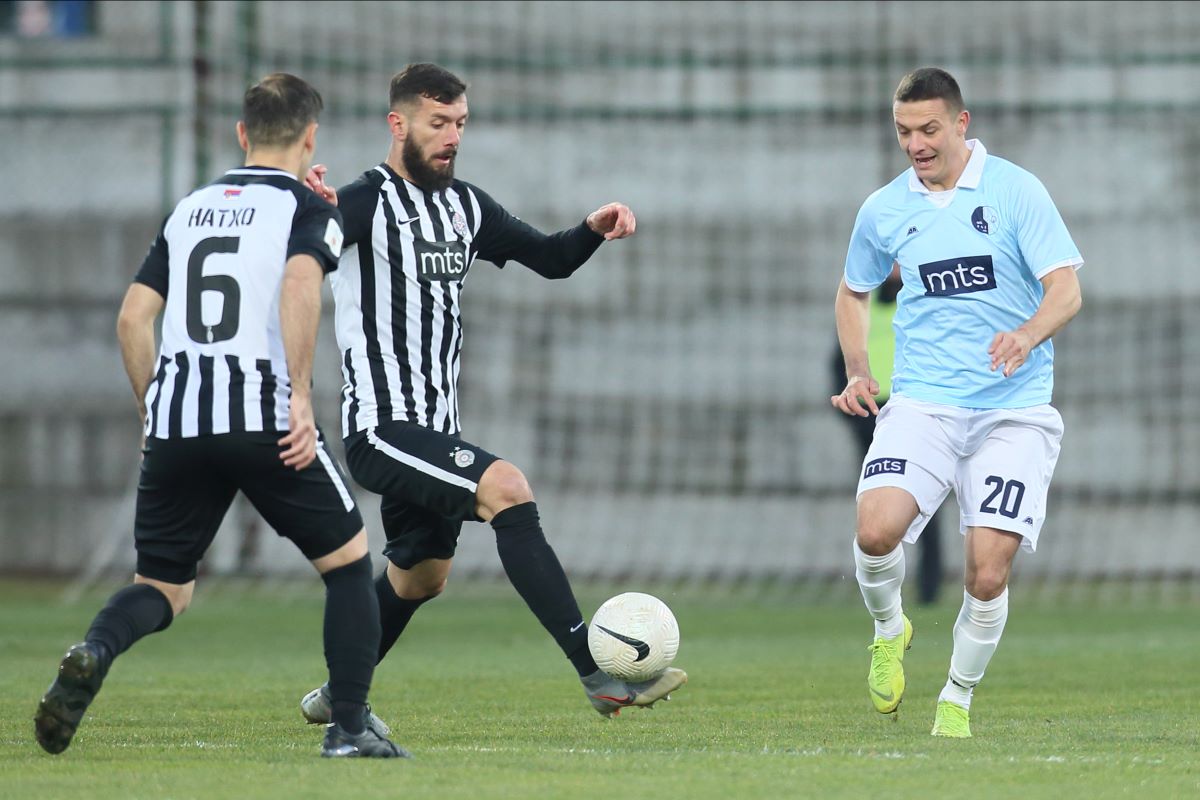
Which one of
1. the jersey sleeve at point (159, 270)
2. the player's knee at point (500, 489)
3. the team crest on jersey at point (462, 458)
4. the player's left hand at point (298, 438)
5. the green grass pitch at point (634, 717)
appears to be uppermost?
the jersey sleeve at point (159, 270)

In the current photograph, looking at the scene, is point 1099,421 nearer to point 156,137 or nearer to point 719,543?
point 719,543

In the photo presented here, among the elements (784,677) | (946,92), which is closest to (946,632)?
→ (784,677)

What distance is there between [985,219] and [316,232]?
7.64ft

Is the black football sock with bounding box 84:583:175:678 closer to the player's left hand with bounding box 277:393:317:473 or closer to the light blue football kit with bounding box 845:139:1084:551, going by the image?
the player's left hand with bounding box 277:393:317:473

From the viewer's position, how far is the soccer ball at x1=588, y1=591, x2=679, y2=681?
5867 mm

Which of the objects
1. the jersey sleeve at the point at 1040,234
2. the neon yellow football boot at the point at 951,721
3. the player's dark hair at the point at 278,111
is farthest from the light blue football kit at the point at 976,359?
the player's dark hair at the point at 278,111

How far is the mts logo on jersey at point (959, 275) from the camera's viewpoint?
6230mm

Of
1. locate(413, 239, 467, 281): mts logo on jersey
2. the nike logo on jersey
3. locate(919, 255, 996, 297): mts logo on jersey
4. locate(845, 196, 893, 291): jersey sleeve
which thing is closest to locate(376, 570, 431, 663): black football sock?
the nike logo on jersey

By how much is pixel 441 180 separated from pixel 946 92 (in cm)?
170

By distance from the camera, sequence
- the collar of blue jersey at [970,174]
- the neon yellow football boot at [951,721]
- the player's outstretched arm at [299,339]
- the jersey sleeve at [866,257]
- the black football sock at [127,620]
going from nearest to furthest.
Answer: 1. the player's outstretched arm at [299,339]
2. the black football sock at [127,620]
3. the neon yellow football boot at [951,721]
4. the collar of blue jersey at [970,174]
5. the jersey sleeve at [866,257]

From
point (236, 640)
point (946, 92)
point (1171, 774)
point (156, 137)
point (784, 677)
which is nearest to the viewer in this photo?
point (1171, 774)

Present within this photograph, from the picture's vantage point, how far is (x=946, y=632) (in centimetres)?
1030

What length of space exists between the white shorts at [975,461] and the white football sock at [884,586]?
0.46ft

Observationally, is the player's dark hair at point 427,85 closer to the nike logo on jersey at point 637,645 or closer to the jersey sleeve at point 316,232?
the jersey sleeve at point 316,232
